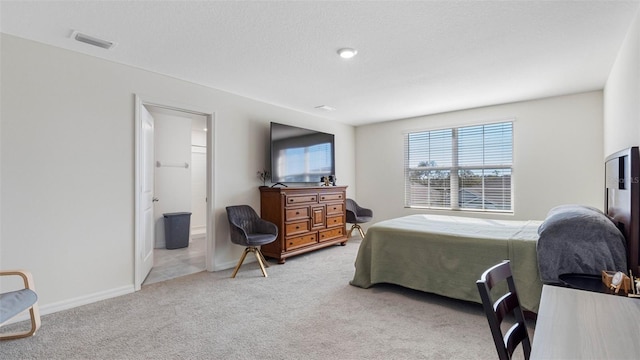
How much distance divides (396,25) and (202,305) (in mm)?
2957

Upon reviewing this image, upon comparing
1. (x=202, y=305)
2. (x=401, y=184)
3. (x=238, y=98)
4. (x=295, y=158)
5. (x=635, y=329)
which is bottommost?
(x=202, y=305)

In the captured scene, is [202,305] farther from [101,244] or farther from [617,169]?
[617,169]

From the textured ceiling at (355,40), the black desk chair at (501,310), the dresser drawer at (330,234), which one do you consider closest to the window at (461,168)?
the textured ceiling at (355,40)

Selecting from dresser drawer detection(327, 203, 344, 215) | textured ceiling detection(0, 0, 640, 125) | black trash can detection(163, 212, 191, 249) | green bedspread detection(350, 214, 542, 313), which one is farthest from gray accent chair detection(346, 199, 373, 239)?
black trash can detection(163, 212, 191, 249)

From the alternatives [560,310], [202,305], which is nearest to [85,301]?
[202,305]

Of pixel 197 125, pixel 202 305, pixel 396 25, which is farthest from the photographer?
pixel 197 125

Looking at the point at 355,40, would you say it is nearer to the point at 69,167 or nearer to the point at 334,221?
the point at 69,167

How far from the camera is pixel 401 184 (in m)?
5.87

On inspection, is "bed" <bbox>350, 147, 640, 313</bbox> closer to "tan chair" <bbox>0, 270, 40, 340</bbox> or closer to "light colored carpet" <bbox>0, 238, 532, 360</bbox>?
"light colored carpet" <bbox>0, 238, 532, 360</bbox>

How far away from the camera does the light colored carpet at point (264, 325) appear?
2.05 m

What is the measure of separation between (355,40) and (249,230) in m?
2.77

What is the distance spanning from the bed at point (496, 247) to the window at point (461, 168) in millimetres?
1555

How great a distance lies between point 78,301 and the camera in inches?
112

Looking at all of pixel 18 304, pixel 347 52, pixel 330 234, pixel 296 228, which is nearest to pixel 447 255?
pixel 347 52
